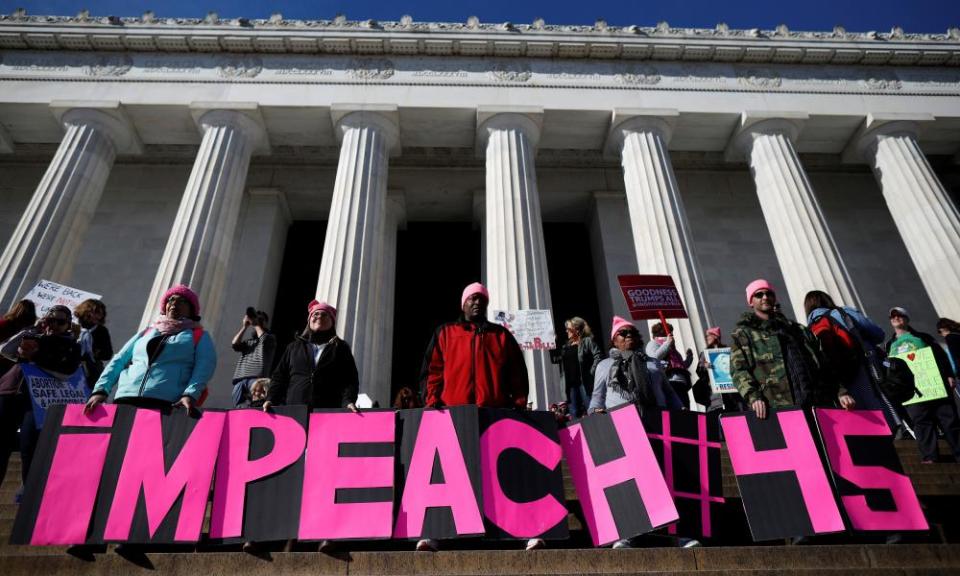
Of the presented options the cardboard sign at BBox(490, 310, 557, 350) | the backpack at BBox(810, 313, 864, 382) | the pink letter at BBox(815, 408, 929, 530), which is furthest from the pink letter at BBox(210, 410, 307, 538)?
the cardboard sign at BBox(490, 310, 557, 350)

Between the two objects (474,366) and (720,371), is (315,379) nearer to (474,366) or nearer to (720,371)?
(474,366)

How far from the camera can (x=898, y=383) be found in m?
8.22

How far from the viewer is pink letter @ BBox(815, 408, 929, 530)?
554 centimetres

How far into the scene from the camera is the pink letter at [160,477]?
17.2 feet

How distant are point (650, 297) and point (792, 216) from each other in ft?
21.4

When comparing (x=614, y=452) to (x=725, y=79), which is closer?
(x=614, y=452)

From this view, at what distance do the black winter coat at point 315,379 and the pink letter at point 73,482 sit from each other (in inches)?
61.8

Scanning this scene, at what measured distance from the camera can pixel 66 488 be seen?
5332 millimetres

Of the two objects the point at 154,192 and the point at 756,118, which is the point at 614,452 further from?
the point at 154,192

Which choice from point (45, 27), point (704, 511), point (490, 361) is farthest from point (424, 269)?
point (704, 511)

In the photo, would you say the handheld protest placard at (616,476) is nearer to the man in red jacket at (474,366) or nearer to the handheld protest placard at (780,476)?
the man in red jacket at (474,366)

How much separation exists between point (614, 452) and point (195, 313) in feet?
16.0

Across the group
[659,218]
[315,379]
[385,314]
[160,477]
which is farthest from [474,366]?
Result: [385,314]

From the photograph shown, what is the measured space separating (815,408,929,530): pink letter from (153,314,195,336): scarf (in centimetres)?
671
